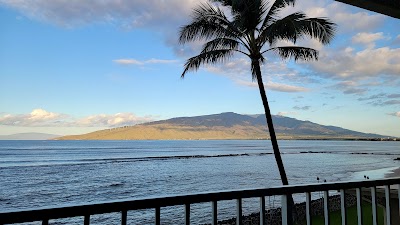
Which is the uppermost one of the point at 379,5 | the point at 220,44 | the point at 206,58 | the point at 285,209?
the point at 220,44

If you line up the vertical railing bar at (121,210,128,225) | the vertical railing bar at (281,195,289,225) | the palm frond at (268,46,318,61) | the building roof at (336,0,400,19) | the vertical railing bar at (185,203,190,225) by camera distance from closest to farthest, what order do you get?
the vertical railing bar at (121,210,128,225) < the vertical railing bar at (185,203,190,225) < the vertical railing bar at (281,195,289,225) < the building roof at (336,0,400,19) < the palm frond at (268,46,318,61)

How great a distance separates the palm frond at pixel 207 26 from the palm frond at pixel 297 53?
1.42 metres

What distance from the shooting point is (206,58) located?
10.2 metres

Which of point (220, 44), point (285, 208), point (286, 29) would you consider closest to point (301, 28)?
point (286, 29)

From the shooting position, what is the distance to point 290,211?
2.06 metres

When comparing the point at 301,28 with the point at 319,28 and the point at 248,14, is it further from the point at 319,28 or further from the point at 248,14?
the point at 248,14

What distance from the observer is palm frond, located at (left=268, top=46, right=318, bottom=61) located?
402 inches

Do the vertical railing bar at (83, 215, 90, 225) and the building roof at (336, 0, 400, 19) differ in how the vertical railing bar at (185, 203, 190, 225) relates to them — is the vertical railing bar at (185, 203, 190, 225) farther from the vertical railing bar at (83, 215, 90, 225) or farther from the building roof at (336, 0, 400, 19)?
the building roof at (336, 0, 400, 19)

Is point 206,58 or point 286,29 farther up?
point 286,29

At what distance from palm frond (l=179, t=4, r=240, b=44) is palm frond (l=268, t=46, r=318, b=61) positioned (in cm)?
142

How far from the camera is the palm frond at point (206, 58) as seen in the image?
10.1 meters

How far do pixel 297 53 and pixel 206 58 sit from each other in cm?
270

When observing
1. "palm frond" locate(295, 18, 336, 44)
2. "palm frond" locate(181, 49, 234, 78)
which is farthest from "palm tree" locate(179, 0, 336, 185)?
"palm frond" locate(295, 18, 336, 44)

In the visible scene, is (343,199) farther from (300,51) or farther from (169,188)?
(169,188)
